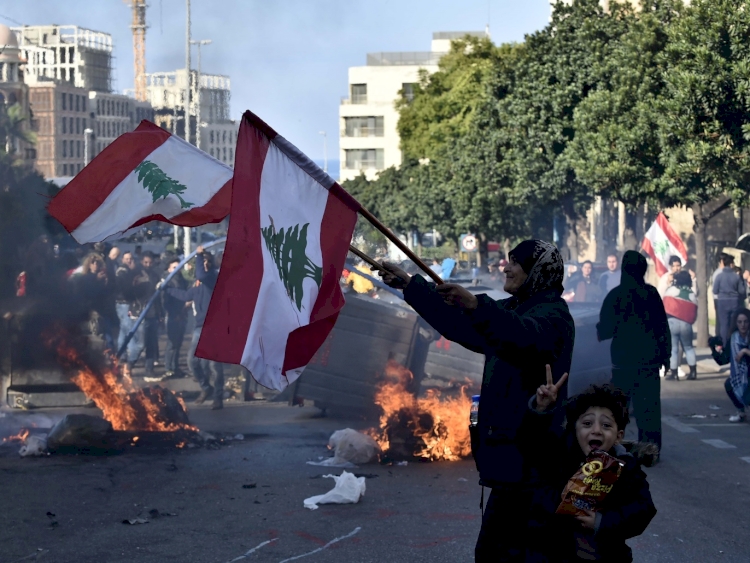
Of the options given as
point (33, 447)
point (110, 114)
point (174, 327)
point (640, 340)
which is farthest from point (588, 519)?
point (110, 114)

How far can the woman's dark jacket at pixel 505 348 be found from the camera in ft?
12.0

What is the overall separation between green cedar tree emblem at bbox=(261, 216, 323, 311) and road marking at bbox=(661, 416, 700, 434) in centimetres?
770

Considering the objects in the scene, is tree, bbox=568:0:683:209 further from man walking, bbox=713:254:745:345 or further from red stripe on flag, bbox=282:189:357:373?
red stripe on flag, bbox=282:189:357:373

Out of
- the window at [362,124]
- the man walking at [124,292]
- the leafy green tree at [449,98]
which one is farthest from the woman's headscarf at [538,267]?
the window at [362,124]

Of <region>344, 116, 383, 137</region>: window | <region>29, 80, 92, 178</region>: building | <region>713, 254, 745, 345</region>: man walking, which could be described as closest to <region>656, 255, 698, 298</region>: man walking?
<region>713, 254, 745, 345</region>: man walking

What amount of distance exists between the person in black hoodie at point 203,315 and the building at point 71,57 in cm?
16102

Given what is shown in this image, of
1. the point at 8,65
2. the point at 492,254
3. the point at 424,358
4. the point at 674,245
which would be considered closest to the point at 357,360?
the point at 424,358

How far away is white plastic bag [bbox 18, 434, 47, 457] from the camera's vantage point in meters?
9.42

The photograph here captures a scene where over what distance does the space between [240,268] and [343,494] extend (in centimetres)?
361

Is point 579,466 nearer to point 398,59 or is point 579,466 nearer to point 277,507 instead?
point 277,507

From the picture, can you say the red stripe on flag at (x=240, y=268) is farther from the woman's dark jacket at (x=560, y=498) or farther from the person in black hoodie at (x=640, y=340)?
the person in black hoodie at (x=640, y=340)

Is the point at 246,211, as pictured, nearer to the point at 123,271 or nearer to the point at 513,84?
the point at 123,271

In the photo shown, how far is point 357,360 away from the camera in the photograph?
1123 centimetres

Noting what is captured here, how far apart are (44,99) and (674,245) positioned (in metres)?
123
